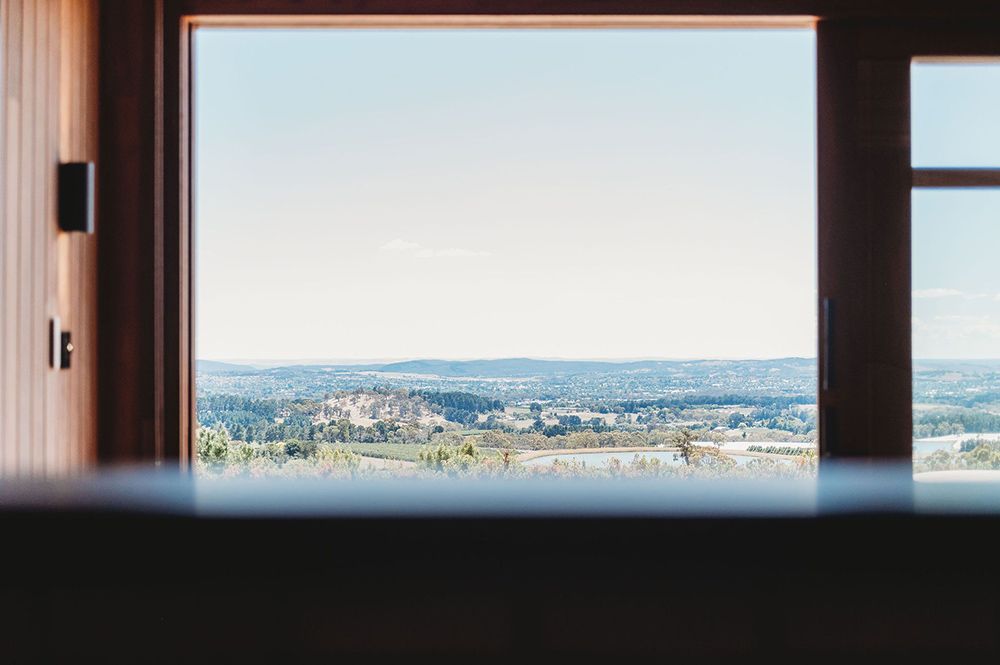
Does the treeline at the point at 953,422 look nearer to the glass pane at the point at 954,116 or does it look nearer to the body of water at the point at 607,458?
the body of water at the point at 607,458

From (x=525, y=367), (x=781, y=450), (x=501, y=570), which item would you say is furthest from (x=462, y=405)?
(x=501, y=570)

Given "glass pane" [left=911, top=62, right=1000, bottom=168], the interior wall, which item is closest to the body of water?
"glass pane" [left=911, top=62, right=1000, bottom=168]

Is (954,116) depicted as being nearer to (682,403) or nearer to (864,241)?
(864,241)

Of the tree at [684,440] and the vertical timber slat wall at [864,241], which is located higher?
the vertical timber slat wall at [864,241]

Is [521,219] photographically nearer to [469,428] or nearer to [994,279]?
[469,428]

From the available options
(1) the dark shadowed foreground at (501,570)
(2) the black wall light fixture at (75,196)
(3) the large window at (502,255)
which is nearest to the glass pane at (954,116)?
(3) the large window at (502,255)

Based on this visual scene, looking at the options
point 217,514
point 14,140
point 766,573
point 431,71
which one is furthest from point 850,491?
point 431,71

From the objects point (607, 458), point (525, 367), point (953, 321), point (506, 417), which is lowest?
point (607, 458)
